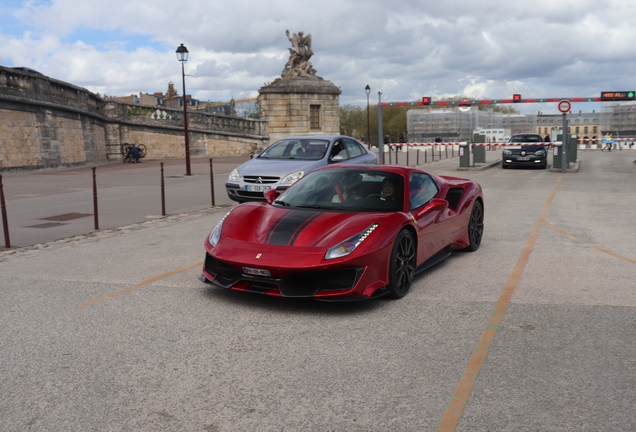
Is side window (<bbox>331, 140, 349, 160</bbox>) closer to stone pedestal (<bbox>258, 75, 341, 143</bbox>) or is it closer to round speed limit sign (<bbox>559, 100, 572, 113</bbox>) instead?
round speed limit sign (<bbox>559, 100, 572, 113</bbox>)

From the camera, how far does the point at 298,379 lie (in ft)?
12.6

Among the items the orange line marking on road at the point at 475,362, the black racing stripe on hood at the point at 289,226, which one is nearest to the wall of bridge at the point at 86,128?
the black racing stripe on hood at the point at 289,226

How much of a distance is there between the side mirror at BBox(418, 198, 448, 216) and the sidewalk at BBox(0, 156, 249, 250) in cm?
607

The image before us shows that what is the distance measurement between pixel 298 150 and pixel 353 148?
1.49 meters

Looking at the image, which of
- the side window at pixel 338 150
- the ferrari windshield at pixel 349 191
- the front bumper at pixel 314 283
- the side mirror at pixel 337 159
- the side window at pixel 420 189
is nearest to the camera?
the front bumper at pixel 314 283

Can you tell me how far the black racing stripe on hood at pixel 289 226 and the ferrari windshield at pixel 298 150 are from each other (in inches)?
311

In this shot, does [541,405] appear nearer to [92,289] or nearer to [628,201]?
[92,289]

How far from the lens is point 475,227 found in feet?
26.9

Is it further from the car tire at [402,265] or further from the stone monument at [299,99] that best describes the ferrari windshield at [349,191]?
the stone monument at [299,99]

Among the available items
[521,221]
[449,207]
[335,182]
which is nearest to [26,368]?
[335,182]

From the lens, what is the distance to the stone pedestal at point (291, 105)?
156 ft

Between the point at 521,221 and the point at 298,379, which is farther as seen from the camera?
the point at 521,221

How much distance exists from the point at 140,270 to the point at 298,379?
3.83 m

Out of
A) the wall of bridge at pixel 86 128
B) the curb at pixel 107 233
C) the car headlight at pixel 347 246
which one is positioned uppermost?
the wall of bridge at pixel 86 128
